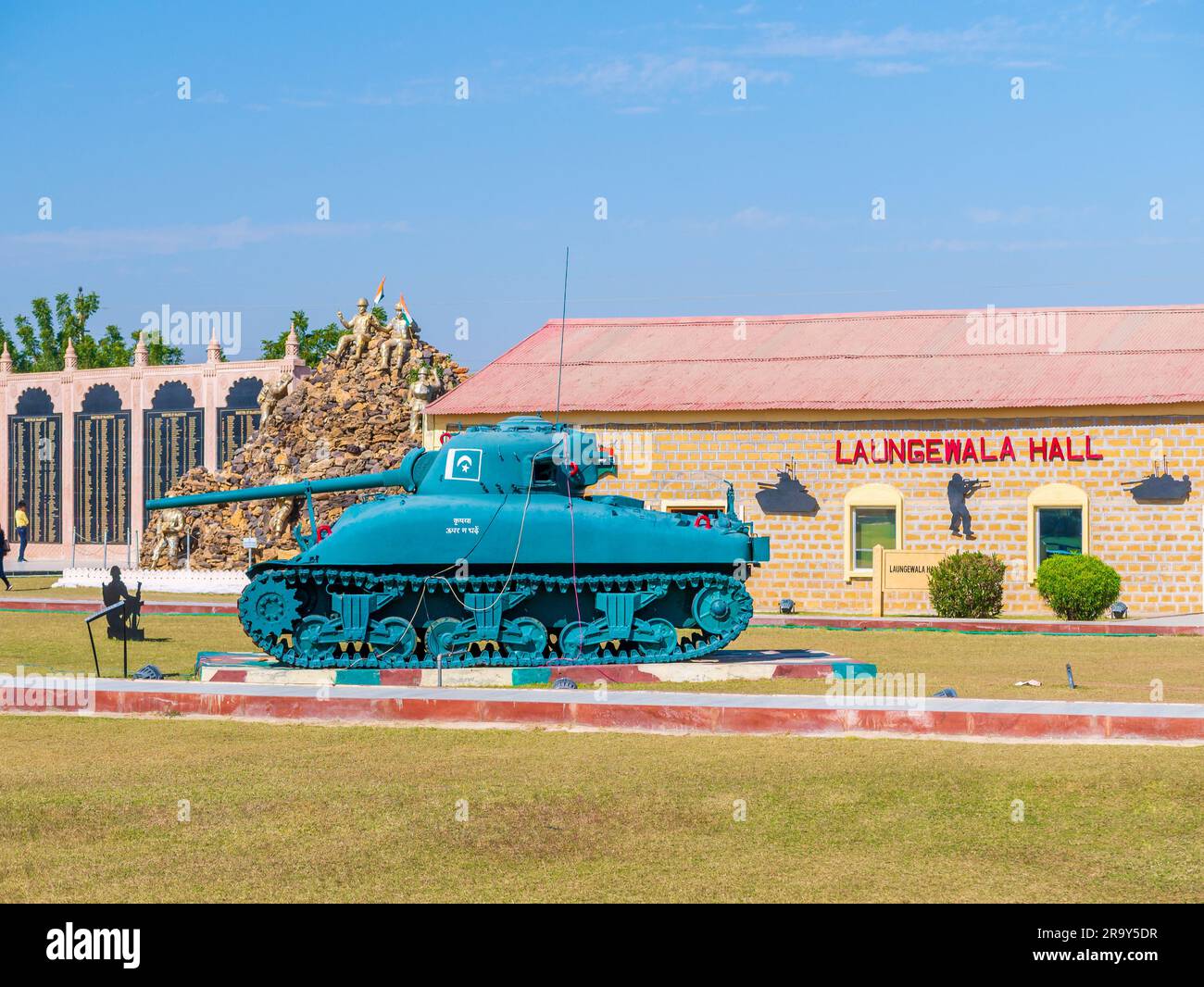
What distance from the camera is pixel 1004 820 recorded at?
9.50m

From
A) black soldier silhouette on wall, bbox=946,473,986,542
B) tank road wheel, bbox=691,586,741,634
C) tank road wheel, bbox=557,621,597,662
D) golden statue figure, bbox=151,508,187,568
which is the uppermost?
black soldier silhouette on wall, bbox=946,473,986,542

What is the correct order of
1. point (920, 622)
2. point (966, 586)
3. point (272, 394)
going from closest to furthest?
point (920, 622) < point (966, 586) < point (272, 394)

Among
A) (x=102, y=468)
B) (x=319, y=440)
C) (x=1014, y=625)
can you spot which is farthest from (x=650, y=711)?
(x=102, y=468)

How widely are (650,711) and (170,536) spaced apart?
92.4ft

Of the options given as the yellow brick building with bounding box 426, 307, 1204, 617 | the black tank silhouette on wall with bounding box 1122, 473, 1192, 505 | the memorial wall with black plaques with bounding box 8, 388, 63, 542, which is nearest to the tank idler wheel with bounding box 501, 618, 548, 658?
the yellow brick building with bounding box 426, 307, 1204, 617

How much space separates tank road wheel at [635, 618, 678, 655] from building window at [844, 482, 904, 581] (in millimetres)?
12338

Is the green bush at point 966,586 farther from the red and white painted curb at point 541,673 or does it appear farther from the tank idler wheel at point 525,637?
the tank idler wheel at point 525,637

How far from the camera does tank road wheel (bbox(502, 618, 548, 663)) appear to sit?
18.0m

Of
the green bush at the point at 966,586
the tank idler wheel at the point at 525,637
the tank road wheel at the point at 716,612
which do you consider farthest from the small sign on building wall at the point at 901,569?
the tank idler wheel at the point at 525,637

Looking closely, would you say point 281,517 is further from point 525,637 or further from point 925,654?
point 525,637

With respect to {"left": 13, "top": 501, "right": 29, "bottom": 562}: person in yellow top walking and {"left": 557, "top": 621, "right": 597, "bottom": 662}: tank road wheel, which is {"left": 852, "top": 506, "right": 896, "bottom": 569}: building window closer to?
{"left": 557, "top": 621, "right": 597, "bottom": 662}: tank road wheel

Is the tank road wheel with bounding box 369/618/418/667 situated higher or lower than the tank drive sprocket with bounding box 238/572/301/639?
lower

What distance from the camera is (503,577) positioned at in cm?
1794
